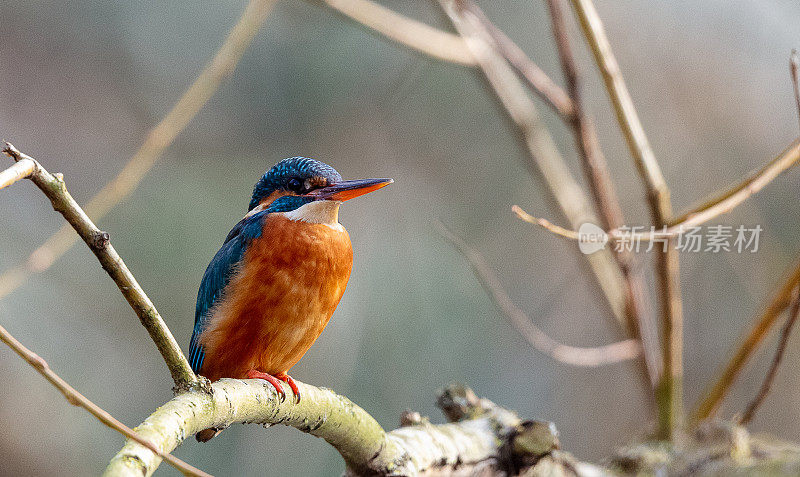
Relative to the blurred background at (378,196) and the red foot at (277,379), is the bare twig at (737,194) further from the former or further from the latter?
the blurred background at (378,196)

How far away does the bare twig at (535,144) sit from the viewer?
280 centimetres

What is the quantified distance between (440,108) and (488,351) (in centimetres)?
152

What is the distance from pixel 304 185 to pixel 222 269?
256 mm

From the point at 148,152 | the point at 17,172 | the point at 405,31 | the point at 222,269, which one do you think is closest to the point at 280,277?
the point at 222,269

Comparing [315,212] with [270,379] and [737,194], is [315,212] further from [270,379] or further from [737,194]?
[737,194]

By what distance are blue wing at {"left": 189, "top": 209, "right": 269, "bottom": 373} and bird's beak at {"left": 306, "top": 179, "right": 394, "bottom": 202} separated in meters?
0.14

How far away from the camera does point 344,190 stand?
1.56 meters

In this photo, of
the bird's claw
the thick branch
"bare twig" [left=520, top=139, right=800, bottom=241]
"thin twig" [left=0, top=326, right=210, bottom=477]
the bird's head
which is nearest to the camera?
"thin twig" [left=0, top=326, right=210, bottom=477]

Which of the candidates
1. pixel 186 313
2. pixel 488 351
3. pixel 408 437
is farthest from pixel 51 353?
pixel 408 437

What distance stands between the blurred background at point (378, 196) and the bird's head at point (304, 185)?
7.23 feet

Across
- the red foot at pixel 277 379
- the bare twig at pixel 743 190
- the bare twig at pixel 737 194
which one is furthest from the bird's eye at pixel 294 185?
the bare twig at pixel 743 190

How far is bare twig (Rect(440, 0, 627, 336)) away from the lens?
2797 mm

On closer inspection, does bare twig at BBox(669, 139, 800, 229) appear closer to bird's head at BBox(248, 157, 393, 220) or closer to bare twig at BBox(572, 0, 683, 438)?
bare twig at BBox(572, 0, 683, 438)

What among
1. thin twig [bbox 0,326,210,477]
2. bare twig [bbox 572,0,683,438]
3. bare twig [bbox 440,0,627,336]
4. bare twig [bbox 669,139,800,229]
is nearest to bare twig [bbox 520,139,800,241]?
bare twig [bbox 669,139,800,229]
